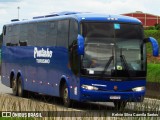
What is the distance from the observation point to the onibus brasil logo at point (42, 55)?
26.2 meters

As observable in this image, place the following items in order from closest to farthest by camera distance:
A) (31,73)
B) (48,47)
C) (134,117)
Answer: (134,117), (48,47), (31,73)

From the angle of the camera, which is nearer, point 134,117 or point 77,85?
point 134,117

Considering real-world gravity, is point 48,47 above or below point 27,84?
above

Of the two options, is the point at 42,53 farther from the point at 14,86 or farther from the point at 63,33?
the point at 14,86

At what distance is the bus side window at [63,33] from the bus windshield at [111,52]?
1567 mm

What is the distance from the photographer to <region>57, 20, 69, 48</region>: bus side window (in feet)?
77.8

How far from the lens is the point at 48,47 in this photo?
26.1 metres

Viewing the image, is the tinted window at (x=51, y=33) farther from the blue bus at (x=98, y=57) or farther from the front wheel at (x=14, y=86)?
the front wheel at (x=14, y=86)

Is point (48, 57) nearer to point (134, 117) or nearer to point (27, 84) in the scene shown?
point (27, 84)

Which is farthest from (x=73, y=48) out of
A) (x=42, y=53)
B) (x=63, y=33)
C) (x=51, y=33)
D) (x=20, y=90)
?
(x=20, y=90)

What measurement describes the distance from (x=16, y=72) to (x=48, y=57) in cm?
544

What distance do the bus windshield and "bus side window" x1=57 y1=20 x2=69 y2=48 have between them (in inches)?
61.7

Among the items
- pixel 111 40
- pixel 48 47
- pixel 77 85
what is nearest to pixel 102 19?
pixel 111 40

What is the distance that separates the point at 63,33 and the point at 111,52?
2.89 m
